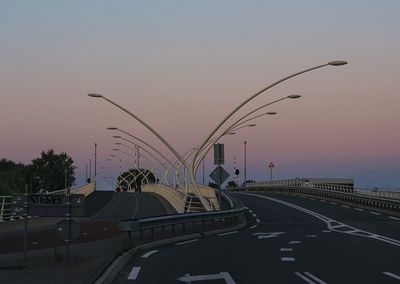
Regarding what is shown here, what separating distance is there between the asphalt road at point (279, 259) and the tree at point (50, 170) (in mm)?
146980

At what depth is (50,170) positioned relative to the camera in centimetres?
17188

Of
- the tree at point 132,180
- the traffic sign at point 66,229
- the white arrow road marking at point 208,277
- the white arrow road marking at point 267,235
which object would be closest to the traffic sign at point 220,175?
the white arrow road marking at point 267,235

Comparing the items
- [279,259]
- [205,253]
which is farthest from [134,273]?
[205,253]

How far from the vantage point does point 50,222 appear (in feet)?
104

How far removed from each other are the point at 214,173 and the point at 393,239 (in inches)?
464

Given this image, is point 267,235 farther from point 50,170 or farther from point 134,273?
point 50,170

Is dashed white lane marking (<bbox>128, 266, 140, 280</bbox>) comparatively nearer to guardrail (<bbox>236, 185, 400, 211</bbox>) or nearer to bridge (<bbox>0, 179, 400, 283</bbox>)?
bridge (<bbox>0, 179, 400, 283</bbox>)

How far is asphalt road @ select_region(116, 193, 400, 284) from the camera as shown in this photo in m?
12.8

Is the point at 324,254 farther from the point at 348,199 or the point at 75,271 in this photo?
the point at 348,199

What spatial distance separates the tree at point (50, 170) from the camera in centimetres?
16812

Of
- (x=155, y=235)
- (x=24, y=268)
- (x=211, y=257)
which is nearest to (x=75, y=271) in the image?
(x=24, y=268)

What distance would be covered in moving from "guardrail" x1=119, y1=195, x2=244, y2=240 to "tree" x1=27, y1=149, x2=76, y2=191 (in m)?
140

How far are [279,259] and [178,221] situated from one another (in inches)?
339

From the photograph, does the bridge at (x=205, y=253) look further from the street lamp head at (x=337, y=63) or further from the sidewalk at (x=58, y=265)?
the street lamp head at (x=337, y=63)
